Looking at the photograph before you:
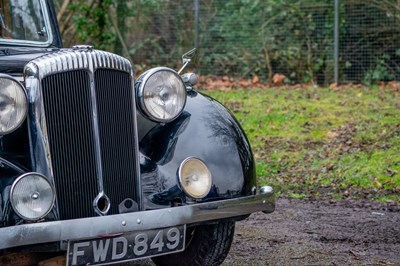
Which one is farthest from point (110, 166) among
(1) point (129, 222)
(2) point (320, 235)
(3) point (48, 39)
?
(2) point (320, 235)

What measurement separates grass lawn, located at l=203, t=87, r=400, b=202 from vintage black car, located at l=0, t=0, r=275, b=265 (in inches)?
118

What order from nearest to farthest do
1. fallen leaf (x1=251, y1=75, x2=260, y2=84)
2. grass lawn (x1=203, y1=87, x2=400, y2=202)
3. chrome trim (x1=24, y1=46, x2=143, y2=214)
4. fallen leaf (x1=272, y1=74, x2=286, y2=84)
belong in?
chrome trim (x1=24, y1=46, x2=143, y2=214) → grass lawn (x1=203, y1=87, x2=400, y2=202) → fallen leaf (x1=272, y1=74, x2=286, y2=84) → fallen leaf (x1=251, y1=75, x2=260, y2=84)

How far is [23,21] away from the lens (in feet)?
16.9

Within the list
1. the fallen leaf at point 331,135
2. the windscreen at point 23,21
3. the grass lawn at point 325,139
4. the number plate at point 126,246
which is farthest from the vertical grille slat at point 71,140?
the fallen leaf at point 331,135

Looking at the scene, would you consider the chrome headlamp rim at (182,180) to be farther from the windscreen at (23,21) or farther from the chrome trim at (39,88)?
the windscreen at (23,21)

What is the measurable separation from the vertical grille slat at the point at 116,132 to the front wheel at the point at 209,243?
21.5 inches

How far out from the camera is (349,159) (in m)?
8.15

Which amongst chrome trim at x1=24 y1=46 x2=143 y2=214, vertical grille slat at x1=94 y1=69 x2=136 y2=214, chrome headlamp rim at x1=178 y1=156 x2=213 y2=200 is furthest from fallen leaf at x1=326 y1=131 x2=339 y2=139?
chrome trim at x1=24 y1=46 x2=143 y2=214

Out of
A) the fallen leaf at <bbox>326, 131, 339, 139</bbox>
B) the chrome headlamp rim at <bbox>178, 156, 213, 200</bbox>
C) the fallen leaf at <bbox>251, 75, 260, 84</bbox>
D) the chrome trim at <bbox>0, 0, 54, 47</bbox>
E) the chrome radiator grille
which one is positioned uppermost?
the chrome trim at <bbox>0, 0, 54, 47</bbox>

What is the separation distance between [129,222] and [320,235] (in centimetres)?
226

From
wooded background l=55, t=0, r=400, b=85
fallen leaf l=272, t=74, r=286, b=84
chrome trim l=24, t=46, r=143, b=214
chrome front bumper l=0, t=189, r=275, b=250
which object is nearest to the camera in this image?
chrome front bumper l=0, t=189, r=275, b=250

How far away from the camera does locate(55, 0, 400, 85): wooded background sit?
1345 centimetres

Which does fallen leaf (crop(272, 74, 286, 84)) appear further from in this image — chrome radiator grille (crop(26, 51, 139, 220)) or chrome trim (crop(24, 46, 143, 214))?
chrome trim (crop(24, 46, 143, 214))

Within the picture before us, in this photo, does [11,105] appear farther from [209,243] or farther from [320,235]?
[320,235]
